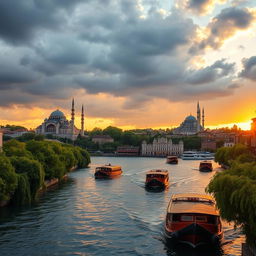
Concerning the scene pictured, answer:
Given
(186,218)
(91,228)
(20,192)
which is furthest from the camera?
(20,192)

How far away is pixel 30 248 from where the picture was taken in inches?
851

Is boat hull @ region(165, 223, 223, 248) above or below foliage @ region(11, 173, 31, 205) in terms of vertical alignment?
below

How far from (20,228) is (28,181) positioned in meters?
8.84

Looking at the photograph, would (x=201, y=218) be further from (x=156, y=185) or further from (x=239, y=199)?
(x=156, y=185)

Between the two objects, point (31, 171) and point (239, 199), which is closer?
point (239, 199)

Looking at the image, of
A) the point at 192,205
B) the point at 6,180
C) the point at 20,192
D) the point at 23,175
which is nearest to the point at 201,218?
the point at 192,205

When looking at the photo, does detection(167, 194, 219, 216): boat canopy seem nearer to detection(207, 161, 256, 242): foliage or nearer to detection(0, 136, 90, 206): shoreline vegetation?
detection(207, 161, 256, 242): foliage

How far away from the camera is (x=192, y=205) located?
24125 mm

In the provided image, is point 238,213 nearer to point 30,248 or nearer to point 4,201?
point 30,248

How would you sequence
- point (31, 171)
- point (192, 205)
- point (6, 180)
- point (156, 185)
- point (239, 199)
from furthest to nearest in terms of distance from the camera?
point (156, 185), point (31, 171), point (6, 180), point (192, 205), point (239, 199)

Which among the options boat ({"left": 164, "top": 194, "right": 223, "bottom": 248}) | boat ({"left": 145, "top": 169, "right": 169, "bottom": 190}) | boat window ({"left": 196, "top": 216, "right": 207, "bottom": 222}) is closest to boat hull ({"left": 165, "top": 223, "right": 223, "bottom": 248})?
boat ({"left": 164, "top": 194, "right": 223, "bottom": 248})

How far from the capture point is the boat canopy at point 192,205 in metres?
22.6

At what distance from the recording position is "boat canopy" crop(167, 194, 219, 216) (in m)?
22.6

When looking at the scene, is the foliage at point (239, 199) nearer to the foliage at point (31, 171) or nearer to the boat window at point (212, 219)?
the boat window at point (212, 219)
